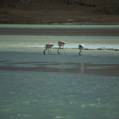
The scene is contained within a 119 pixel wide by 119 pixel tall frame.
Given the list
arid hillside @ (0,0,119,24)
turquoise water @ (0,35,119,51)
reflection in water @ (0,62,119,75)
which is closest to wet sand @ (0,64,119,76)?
reflection in water @ (0,62,119,75)

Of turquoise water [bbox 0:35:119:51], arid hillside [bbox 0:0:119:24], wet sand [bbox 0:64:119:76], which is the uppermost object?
arid hillside [bbox 0:0:119:24]

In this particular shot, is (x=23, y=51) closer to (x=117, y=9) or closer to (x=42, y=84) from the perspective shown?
(x=42, y=84)

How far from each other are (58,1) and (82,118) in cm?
5219

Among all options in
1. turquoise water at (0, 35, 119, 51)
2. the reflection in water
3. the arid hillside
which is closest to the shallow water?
the reflection in water

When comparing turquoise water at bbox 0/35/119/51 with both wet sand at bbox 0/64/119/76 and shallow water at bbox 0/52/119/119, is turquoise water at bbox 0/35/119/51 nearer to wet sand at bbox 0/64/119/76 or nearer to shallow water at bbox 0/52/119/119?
shallow water at bbox 0/52/119/119

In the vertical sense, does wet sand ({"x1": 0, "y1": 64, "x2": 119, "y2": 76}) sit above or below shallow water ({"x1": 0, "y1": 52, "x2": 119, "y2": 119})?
above

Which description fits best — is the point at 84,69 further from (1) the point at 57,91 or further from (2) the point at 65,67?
(1) the point at 57,91

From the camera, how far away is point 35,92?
37.0 feet

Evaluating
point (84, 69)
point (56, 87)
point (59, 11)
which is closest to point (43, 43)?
point (84, 69)

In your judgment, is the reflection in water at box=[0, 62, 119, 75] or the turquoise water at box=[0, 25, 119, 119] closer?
the turquoise water at box=[0, 25, 119, 119]

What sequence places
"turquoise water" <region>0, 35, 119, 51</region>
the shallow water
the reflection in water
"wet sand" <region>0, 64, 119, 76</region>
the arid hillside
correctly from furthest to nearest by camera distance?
the arid hillside → "turquoise water" <region>0, 35, 119, 51</region> → the reflection in water → "wet sand" <region>0, 64, 119, 76</region> → the shallow water

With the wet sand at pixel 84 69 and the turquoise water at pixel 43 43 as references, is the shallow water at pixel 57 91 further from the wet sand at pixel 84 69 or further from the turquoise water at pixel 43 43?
the turquoise water at pixel 43 43

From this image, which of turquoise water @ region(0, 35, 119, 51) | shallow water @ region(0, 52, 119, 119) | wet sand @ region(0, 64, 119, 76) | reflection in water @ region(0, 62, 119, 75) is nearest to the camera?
shallow water @ region(0, 52, 119, 119)

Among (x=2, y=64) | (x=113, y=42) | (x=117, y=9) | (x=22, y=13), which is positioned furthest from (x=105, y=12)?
(x=2, y=64)
